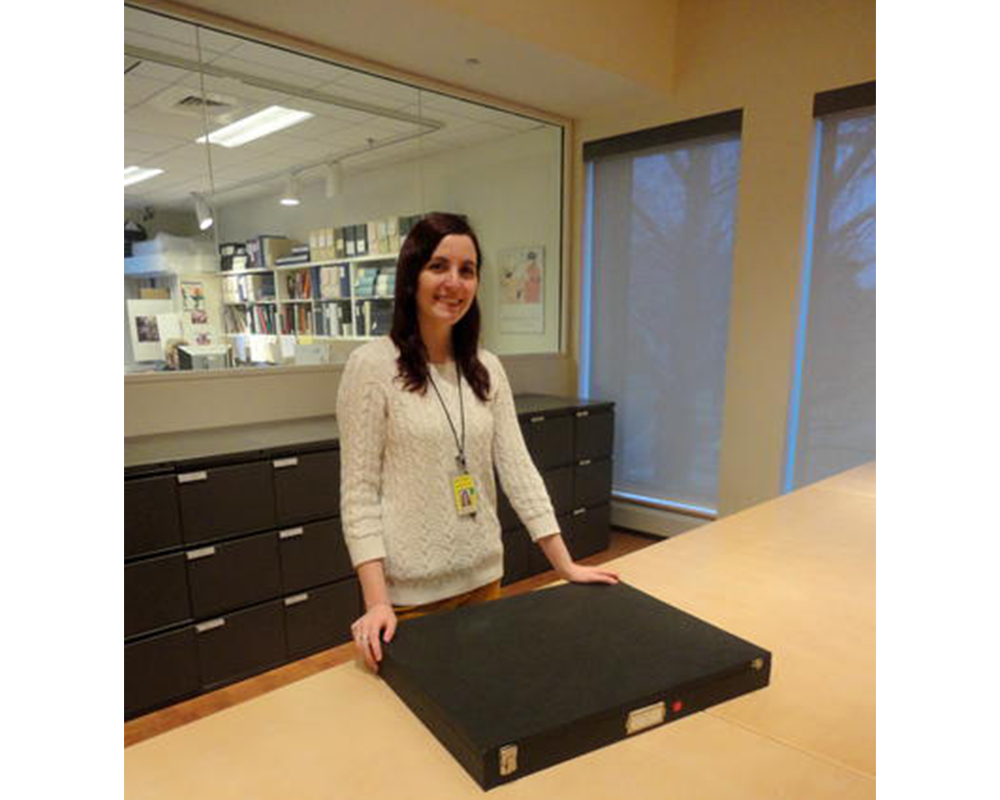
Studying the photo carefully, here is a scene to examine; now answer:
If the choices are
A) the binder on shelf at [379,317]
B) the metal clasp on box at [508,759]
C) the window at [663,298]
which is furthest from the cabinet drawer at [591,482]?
the metal clasp on box at [508,759]

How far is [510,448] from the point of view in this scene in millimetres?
1472

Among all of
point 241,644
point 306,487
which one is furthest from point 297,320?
point 241,644

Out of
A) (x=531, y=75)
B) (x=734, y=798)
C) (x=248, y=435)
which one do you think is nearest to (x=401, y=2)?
(x=531, y=75)

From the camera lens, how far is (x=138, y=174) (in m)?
2.69

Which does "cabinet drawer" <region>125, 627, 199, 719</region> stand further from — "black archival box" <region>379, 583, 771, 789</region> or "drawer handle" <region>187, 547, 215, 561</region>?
"black archival box" <region>379, 583, 771, 789</region>

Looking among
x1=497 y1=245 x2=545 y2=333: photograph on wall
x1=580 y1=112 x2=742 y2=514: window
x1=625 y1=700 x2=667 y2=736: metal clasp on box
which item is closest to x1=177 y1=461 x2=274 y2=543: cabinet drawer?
x1=625 y1=700 x2=667 y2=736: metal clasp on box

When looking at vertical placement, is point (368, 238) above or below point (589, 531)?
above

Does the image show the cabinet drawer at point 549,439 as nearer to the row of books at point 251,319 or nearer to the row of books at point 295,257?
the row of books at point 251,319

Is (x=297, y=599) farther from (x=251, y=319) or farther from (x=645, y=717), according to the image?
(x=645, y=717)

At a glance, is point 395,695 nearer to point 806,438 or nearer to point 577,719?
point 577,719

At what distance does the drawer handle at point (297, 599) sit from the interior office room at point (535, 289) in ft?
0.04

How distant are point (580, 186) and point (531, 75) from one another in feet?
3.38

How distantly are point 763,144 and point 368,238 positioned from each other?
2290 mm

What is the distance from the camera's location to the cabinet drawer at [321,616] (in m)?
2.65
